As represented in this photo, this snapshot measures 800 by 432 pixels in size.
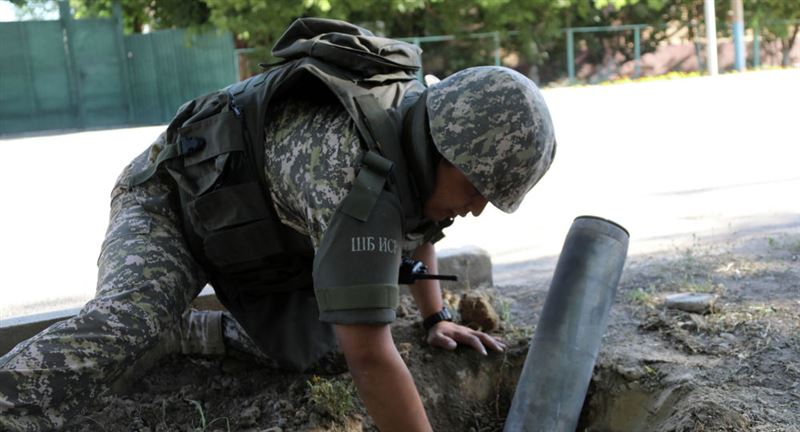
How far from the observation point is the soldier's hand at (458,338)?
3.21m

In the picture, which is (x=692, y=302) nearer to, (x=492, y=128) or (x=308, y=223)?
(x=492, y=128)

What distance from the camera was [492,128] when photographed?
223 centimetres

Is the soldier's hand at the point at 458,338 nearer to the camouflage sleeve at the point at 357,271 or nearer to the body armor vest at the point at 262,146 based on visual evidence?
the body armor vest at the point at 262,146

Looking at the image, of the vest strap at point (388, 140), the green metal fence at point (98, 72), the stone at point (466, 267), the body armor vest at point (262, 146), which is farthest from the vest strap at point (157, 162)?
the green metal fence at point (98, 72)

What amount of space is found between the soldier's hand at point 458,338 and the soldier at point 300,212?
1.32 feet

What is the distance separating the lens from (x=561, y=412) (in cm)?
277

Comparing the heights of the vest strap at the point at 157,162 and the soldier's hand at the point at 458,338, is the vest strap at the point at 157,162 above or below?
above

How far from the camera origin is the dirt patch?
9.10 ft

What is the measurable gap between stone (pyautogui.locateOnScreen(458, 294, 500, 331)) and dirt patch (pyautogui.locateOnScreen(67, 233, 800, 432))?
8cm

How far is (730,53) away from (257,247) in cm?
2586

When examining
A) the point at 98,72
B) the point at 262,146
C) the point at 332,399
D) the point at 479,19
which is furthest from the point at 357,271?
the point at 479,19

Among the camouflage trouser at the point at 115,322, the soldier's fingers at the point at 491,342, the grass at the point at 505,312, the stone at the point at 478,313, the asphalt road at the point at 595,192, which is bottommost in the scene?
the asphalt road at the point at 595,192

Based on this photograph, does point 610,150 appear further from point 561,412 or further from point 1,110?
point 1,110

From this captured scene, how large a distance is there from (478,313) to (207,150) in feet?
4.29
